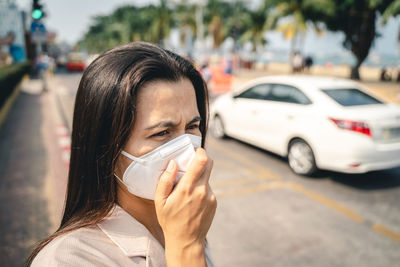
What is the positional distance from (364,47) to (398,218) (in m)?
20.0

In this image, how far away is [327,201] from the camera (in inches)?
173

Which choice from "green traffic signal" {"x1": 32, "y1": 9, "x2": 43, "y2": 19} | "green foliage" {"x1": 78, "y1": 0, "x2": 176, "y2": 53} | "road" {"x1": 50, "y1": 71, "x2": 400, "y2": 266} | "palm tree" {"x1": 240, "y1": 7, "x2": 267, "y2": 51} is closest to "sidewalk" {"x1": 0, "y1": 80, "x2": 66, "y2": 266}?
"road" {"x1": 50, "y1": 71, "x2": 400, "y2": 266}

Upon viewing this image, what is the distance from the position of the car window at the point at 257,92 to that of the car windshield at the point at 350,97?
125 centimetres

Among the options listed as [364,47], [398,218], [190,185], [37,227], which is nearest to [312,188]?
[398,218]

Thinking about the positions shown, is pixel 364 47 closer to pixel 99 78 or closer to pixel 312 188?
pixel 312 188

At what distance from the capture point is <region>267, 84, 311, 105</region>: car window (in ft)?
17.7

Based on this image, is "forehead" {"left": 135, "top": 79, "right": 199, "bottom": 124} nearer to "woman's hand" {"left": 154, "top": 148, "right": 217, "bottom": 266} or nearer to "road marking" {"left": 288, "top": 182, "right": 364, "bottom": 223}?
"woman's hand" {"left": 154, "top": 148, "right": 217, "bottom": 266}

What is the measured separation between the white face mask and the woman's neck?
1.4 inches

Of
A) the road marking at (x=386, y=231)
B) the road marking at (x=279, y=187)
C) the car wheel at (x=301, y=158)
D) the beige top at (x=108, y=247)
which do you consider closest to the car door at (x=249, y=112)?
the road marking at (x=279, y=187)

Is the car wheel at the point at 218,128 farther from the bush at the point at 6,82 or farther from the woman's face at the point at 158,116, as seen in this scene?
the bush at the point at 6,82

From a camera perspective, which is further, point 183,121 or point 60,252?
point 183,121

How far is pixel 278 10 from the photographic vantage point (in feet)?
92.3

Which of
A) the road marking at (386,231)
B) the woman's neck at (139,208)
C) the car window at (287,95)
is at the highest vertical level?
the woman's neck at (139,208)

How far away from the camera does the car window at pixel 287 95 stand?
540 cm
